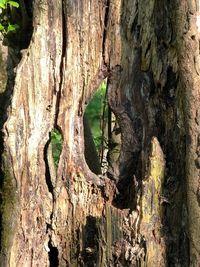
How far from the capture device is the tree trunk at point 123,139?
267 cm

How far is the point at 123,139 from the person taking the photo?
2883 mm

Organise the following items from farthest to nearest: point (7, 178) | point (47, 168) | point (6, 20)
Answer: point (6, 20) → point (47, 168) → point (7, 178)

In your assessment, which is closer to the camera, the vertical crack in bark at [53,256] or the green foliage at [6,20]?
the vertical crack in bark at [53,256]

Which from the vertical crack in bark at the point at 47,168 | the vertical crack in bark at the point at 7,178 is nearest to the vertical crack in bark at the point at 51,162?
the vertical crack in bark at the point at 47,168

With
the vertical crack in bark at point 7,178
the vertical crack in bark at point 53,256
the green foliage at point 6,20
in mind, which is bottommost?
the vertical crack in bark at point 53,256

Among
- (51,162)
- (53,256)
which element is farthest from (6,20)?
(53,256)

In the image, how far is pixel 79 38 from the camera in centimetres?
282

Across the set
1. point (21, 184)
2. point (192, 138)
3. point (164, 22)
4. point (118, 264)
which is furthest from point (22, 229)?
point (164, 22)

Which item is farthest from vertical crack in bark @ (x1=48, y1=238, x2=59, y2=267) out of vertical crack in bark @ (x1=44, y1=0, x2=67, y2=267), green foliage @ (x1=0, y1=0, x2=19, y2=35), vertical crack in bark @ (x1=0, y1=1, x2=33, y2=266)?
green foliage @ (x1=0, y1=0, x2=19, y2=35)

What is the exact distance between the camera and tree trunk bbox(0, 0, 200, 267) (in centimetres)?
267

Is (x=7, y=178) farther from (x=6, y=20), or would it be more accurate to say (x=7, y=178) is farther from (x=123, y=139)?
(x=6, y=20)

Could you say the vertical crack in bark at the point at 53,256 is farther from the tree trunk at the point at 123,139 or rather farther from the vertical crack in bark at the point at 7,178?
the vertical crack in bark at the point at 7,178

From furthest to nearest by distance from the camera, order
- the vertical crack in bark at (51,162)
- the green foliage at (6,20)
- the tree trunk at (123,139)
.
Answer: the green foliage at (6,20)
the vertical crack in bark at (51,162)
the tree trunk at (123,139)

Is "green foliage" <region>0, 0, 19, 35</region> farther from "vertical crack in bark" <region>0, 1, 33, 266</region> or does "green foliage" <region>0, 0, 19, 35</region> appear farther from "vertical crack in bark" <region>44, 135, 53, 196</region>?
→ "vertical crack in bark" <region>44, 135, 53, 196</region>
